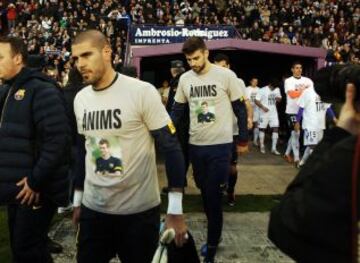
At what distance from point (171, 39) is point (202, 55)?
12.8 meters

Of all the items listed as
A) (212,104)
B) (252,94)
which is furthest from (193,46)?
→ (252,94)

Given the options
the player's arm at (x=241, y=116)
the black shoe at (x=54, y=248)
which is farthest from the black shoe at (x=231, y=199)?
the black shoe at (x=54, y=248)

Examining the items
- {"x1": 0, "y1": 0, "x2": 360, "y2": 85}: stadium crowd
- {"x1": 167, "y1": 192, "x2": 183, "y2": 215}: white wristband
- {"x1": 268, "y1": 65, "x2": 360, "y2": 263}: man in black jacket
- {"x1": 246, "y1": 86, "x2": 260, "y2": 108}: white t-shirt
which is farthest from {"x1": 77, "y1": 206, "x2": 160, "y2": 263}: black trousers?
{"x1": 0, "y1": 0, "x2": 360, "y2": 85}: stadium crowd

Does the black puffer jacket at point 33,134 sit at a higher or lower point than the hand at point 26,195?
higher

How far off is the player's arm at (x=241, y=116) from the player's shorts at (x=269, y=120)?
731 centimetres

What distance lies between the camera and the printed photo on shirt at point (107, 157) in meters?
3.17

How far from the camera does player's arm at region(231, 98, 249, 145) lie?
5156mm

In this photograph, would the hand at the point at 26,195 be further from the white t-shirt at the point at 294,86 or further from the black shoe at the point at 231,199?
the white t-shirt at the point at 294,86

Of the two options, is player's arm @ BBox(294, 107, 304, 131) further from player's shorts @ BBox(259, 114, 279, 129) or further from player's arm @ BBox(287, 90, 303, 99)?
player's shorts @ BBox(259, 114, 279, 129)

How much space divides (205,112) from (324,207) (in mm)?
3690

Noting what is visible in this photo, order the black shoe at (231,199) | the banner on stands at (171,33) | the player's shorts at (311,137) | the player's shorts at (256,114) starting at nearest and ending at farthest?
the black shoe at (231,199) < the player's shorts at (311,137) < the player's shorts at (256,114) < the banner on stands at (171,33)

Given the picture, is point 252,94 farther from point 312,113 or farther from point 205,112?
point 205,112

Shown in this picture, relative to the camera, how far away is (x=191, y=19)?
2486 cm

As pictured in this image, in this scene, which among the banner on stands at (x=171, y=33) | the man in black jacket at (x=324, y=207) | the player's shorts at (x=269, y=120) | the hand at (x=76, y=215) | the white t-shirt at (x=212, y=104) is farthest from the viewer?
the banner on stands at (x=171, y=33)
